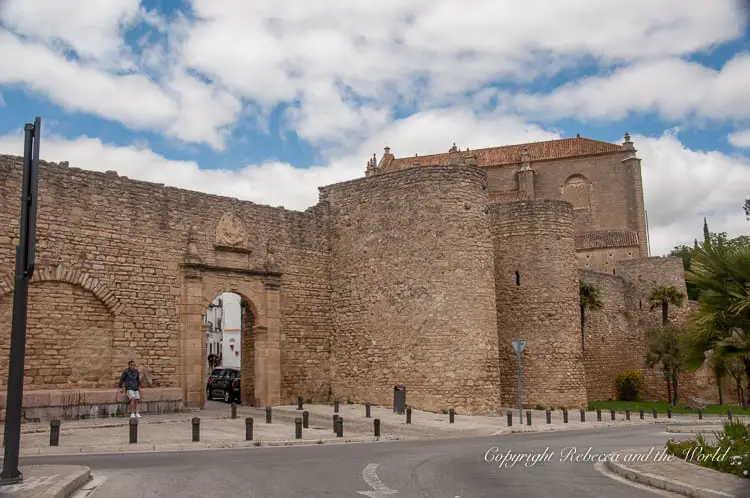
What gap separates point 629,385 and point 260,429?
2308 centimetres

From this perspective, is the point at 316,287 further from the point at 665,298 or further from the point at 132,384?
the point at 665,298

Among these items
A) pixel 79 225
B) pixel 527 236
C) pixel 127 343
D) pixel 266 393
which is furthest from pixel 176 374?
pixel 527 236

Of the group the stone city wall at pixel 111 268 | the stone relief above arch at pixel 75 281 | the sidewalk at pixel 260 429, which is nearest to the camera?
the sidewalk at pixel 260 429

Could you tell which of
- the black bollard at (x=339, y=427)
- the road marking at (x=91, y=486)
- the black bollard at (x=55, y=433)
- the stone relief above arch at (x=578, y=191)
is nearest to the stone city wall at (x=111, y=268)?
the black bollard at (x=55, y=433)

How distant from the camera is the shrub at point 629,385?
33.8 meters

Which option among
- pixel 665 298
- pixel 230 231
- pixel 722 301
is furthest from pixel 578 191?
pixel 722 301

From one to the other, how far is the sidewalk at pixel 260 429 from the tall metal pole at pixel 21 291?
4163 mm

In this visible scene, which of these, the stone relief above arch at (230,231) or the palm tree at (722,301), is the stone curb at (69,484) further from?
the stone relief above arch at (230,231)

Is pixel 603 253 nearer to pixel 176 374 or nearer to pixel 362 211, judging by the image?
pixel 362 211

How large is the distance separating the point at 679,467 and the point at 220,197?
15138mm

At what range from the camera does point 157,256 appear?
63.9 ft

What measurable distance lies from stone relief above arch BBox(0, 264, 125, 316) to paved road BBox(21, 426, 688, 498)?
22.6ft

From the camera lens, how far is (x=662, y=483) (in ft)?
27.2

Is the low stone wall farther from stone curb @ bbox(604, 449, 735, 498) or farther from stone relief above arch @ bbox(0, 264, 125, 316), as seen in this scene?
stone curb @ bbox(604, 449, 735, 498)
